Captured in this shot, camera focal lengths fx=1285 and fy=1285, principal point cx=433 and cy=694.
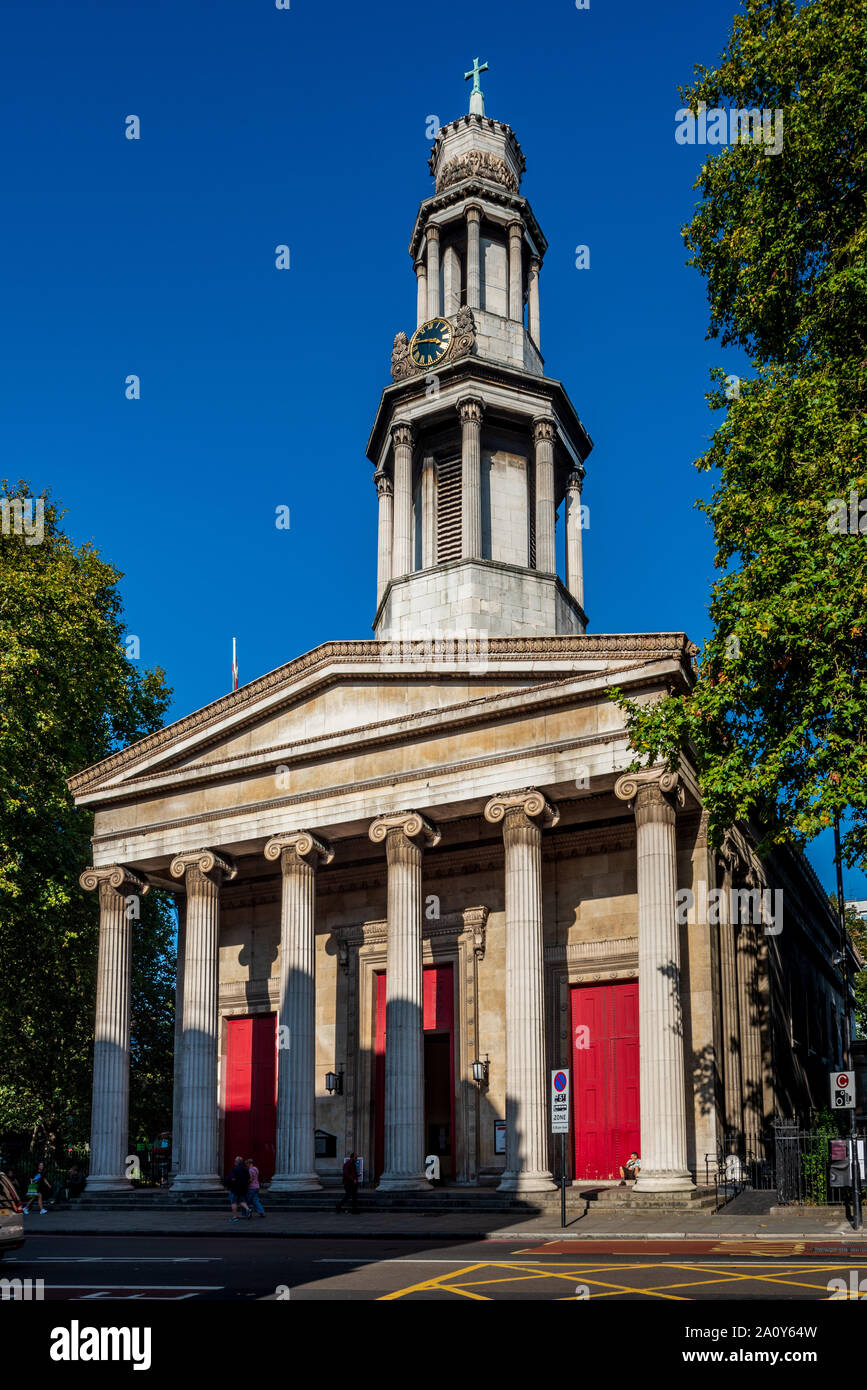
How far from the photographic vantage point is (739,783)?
847 inches

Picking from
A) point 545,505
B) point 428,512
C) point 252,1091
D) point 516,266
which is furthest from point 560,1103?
point 516,266

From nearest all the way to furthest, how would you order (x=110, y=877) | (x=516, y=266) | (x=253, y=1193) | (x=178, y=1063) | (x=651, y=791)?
(x=651, y=791), (x=253, y=1193), (x=110, y=877), (x=178, y=1063), (x=516, y=266)

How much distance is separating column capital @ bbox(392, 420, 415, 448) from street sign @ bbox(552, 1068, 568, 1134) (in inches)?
941

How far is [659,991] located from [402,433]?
22.4m

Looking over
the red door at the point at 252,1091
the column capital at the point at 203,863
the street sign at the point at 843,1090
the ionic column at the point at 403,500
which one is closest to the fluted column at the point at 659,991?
the street sign at the point at 843,1090

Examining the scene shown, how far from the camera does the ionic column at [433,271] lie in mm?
45531

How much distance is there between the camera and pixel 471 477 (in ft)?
133

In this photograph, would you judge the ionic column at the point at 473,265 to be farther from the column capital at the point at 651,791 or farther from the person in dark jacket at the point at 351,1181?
the person in dark jacket at the point at 351,1181

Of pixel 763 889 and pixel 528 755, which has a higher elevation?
pixel 528 755

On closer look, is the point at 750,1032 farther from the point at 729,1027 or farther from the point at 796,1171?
the point at 796,1171

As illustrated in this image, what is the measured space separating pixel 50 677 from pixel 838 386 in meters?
28.7

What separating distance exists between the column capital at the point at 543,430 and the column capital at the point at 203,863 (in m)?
17.2
